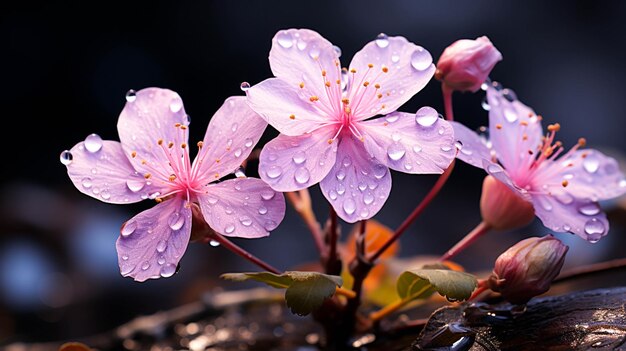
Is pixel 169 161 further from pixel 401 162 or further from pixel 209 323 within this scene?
pixel 209 323

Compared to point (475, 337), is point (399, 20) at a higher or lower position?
higher

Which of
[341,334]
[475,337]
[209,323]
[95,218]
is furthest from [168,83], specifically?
[475,337]

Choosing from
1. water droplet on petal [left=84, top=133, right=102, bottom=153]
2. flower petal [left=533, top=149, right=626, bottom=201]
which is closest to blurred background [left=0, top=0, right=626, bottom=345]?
flower petal [left=533, top=149, right=626, bottom=201]

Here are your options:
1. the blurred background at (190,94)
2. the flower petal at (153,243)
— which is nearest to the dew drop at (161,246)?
the flower petal at (153,243)

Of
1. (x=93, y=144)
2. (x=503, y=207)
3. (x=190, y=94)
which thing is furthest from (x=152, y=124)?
(x=190, y=94)

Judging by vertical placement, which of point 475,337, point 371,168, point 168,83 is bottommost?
point 475,337

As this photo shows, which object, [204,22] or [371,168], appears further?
[204,22]

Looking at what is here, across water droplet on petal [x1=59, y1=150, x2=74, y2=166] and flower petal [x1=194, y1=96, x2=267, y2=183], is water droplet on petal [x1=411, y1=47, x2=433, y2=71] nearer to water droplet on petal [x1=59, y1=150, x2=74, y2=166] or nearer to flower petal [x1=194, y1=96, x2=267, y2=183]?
flower petal [x1=194, y1=96, x2=267, y2=183]

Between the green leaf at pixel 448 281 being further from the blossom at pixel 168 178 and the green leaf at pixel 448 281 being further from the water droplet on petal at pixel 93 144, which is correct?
the water droplet on petal at pixel 93 144
